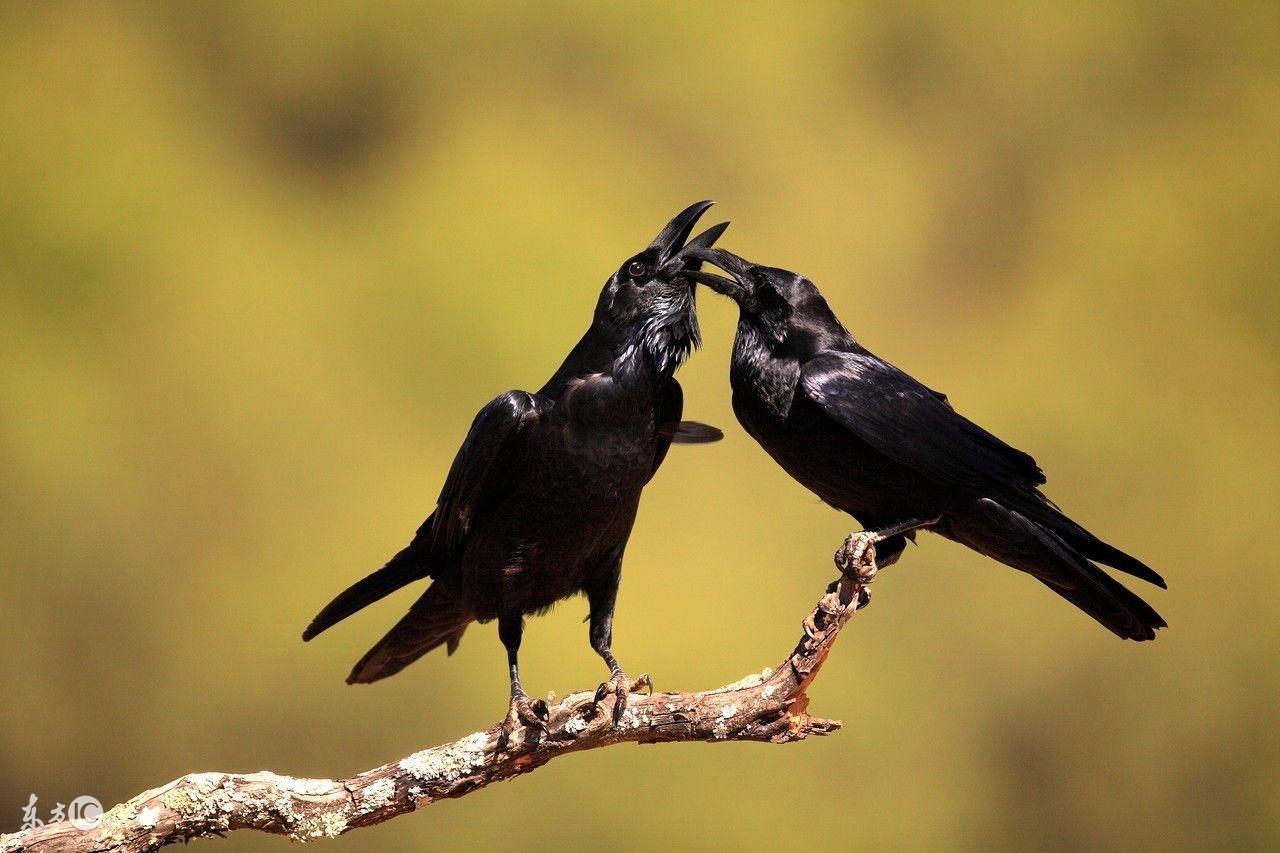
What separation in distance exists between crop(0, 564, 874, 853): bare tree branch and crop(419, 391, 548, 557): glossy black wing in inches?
19.1

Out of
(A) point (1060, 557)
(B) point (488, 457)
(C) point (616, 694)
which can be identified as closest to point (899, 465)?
(A) point (1060, 557)

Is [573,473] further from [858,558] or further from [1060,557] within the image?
[1060,557]

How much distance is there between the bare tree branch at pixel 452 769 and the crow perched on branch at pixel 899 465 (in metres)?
0.20

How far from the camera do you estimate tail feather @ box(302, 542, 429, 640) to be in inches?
108

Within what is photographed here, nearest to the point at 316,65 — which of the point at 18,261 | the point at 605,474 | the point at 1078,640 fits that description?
the point at 18,261

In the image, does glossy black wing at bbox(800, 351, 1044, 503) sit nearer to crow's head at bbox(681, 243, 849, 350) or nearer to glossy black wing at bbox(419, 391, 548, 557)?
crow's head at bbox(681, 243, 849, 350)

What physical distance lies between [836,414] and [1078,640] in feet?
7.99

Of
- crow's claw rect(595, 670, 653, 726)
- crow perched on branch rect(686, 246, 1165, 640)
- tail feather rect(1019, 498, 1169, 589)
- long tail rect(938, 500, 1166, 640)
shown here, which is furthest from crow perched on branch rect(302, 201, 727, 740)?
tail feather rect(1019, 498, 1169, 589)

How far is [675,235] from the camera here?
267cm

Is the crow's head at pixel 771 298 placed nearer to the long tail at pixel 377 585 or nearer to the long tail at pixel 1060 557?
the long tail at pixel 1060 557

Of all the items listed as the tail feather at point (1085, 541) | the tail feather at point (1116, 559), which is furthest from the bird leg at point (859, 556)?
the tail feather at point (1116, 559)

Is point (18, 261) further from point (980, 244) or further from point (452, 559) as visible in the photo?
point (980, 244)

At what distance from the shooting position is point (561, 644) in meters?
4.38

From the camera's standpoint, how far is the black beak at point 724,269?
265 centimetres
